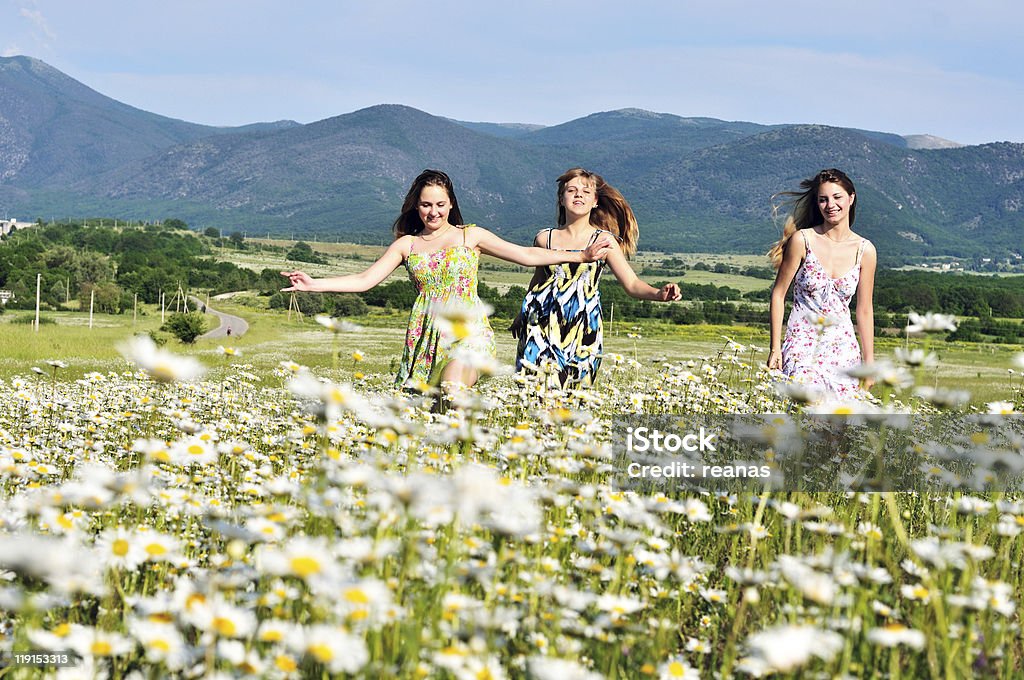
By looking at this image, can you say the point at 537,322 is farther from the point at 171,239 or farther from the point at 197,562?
the point at 171,239

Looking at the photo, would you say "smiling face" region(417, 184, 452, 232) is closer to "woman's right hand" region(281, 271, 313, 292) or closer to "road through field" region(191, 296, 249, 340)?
"woman's right hand" region(281, 271, 313, 292)

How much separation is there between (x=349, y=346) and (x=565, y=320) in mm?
20196

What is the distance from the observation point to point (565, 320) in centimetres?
849

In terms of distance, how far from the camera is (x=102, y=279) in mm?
110750

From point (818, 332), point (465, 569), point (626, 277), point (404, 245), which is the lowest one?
point (465, 569)

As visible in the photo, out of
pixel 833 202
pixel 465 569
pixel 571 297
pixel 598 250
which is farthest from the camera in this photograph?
pixel 571 297

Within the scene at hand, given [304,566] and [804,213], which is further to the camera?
[804,213]

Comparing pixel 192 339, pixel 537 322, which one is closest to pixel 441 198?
pixel 537 322

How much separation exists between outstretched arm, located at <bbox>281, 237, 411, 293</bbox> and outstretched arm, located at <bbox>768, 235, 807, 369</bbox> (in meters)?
3.26

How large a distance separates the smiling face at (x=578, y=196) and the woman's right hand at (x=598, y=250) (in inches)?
16.4

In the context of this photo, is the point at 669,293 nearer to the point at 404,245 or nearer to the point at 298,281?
the point at 404,245

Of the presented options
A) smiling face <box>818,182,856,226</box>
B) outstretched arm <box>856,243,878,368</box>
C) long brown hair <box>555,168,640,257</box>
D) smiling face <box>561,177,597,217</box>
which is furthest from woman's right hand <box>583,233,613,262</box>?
outstretched arm <box>856,243,878,368</box>

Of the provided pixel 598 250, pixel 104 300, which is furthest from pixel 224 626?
pixel 104 300

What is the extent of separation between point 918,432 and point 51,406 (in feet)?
20.8
